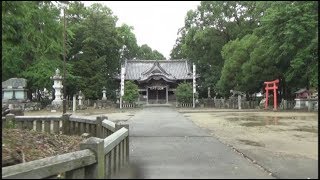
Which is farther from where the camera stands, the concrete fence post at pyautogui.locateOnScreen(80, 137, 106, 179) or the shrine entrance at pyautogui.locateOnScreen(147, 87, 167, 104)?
the shrine entrance at pyautogui.locateOnScreen(147, 87, 167, 104)

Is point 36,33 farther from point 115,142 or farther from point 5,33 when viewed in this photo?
point 115,142

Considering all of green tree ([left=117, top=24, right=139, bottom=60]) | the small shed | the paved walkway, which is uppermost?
green tree ([left=117, top=24, right=139, bottom=60])

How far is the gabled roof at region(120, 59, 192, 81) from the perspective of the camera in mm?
51781

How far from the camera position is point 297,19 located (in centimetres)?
2602

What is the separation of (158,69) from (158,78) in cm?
174

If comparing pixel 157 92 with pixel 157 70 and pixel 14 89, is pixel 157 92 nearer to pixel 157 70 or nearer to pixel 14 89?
pixel 157 70

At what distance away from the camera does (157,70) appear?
51875 millimetres

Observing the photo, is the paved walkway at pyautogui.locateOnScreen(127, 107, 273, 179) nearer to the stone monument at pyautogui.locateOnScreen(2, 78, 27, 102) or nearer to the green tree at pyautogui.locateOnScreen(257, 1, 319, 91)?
the green tree at pyautogui.locateOnScreen(257, 1, 319, 91)

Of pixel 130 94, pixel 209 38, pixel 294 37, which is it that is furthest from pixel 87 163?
pixel 209 38

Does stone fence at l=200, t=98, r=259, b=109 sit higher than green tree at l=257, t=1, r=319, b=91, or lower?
lower

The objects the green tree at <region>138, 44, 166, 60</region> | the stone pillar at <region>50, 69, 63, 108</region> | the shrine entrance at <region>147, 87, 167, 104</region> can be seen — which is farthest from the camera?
the green tree at <region>138, 44, 166, 60</region>

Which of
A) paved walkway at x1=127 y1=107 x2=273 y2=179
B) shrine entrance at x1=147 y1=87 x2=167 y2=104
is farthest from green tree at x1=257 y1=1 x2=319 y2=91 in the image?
shrine entrance at x1=147 y1=87 x2=167 y2=104

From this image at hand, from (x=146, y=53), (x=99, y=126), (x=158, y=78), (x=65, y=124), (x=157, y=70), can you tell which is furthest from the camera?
(x=146, y=53)

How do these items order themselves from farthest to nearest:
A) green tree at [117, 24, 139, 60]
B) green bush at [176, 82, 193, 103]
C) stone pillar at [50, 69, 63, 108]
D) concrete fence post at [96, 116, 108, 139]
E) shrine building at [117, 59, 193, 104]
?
1. green tree at [117, 24, 139, 60]
2. shrine building at [117, 59, 193, 104]
3. green bush at [176, 82, 193, 103]
4. stone pillar at [50, 69, 63, 108]
5. concrete fence post at [96, 116, 108, 139]
